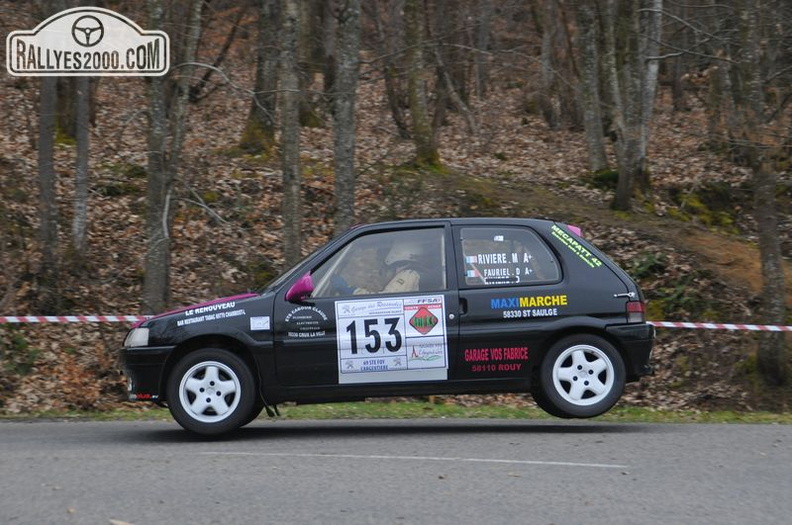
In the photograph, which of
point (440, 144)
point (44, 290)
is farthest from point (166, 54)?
point (440, 144)

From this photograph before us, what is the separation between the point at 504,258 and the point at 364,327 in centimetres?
152

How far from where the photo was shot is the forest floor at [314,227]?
52.9ft

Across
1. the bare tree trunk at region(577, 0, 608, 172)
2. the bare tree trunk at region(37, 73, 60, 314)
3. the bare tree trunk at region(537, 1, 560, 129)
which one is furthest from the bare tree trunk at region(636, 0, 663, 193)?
the bare tree trunk at region(37, 73, 60, 314)

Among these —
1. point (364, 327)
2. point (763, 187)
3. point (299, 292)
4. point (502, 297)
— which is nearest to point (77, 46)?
point (299, 292)

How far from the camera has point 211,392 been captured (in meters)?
9.48

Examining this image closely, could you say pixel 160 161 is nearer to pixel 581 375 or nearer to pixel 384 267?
pixel 384 267

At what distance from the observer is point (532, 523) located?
6.21 metres

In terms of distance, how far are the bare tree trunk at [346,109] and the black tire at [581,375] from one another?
6.40m

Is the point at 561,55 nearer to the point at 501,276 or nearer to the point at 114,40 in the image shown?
the point at 114,40

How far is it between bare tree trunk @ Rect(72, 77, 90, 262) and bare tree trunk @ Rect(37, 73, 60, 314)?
435 millimetres

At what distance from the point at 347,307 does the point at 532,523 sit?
148 inches

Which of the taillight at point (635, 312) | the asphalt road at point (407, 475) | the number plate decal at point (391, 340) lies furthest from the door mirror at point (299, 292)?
the taillight at point (635, 312)

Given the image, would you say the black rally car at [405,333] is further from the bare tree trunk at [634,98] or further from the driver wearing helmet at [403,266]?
the bare tree trunk at [634,98]

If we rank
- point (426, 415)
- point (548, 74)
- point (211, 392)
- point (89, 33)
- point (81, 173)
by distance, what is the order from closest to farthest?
point (211, 392) → point (426, 415) → point (81, 173) → point (89, 33) → point (548, 74)
